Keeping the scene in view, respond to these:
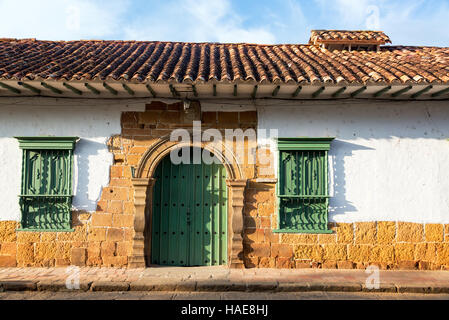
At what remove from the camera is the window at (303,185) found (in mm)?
6992

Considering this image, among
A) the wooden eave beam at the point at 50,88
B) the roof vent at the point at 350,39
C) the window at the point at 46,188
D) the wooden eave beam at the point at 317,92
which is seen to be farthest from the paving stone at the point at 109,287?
the roof vent at the point at 350,39

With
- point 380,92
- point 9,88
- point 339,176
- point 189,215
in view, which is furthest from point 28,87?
point 380,92

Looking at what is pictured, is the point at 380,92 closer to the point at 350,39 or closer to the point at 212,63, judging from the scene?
the point at 350,39

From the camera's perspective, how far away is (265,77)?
645 cm

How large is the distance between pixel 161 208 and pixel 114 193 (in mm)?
899

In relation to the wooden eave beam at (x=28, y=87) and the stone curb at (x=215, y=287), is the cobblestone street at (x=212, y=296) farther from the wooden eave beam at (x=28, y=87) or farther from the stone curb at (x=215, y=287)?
the wooden eave beam at (x=28, y=87)

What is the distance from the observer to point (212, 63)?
766 centimetres

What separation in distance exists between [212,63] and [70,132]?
2.98 metres

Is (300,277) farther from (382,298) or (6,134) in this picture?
(6,134)

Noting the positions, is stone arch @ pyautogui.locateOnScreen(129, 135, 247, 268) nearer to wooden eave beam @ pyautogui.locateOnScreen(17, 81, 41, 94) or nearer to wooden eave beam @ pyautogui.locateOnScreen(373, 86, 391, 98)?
wooden eave beam @ pyautogui.locateOnScreen(17, 81, 41, 94)

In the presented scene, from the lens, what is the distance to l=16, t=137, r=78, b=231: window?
6.97 m

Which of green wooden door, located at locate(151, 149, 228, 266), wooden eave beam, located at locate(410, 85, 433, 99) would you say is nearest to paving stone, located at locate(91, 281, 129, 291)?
green wooden door, located at locate(151, 149, 228, 266)

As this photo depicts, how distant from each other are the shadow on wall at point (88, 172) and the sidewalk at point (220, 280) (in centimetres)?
118

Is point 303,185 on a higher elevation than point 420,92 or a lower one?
lower
